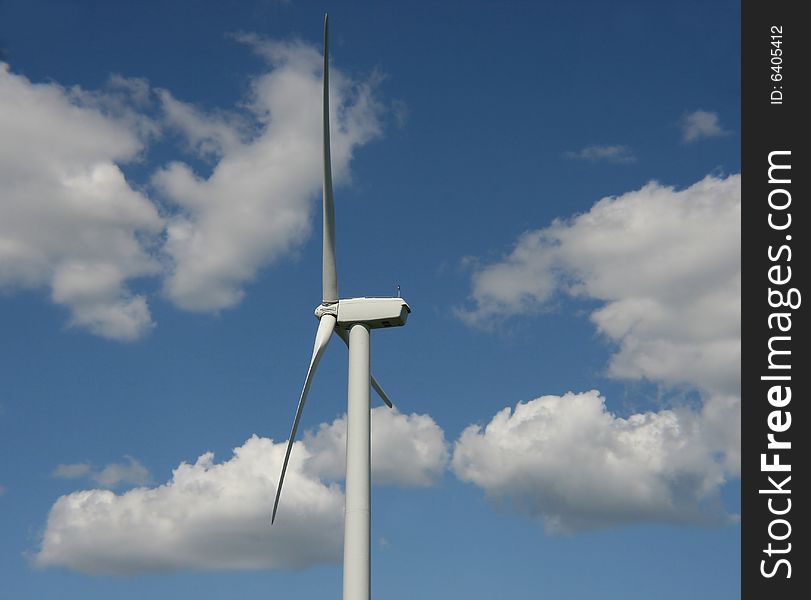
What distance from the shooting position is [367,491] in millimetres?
49000

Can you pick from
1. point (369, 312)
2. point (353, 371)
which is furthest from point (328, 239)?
point (353, 371)

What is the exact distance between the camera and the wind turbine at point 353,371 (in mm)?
47719

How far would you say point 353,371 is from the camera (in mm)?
52031

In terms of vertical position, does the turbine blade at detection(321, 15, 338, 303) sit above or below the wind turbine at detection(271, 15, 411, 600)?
above

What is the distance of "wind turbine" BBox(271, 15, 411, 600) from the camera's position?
47719mm

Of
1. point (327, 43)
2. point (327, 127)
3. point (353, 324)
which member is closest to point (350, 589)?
point (353, 324)

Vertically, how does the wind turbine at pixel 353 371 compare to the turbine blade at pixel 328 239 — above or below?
below

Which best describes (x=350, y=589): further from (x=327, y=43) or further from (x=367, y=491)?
(x=327, y=43)

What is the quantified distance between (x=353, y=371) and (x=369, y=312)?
3.87 meters

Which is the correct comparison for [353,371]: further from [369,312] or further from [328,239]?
[328,239]

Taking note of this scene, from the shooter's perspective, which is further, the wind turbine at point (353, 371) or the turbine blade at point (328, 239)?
the turbine blade at point (328, 239)

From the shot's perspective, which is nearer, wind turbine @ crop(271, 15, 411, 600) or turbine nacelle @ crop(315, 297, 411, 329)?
wind turbine @ crop(271, 15, 411, 600)

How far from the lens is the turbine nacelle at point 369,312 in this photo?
53844 millimetres
